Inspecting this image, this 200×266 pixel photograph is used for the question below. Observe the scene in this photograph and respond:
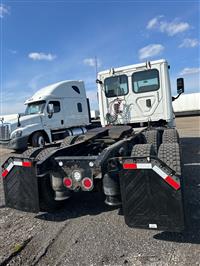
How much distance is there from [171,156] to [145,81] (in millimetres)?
4209

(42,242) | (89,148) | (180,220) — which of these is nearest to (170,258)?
(180,220)

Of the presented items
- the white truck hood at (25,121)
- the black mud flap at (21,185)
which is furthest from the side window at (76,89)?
the black mud flap at (21,185)

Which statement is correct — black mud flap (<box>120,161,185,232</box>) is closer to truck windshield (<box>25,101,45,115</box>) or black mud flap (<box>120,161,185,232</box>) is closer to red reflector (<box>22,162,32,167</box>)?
red reflector (<box>22,162,32,167</box>)

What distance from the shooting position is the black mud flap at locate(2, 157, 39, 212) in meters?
3.25

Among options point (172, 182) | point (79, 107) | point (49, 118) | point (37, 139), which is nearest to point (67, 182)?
point (172, 182)

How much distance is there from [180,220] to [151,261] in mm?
524

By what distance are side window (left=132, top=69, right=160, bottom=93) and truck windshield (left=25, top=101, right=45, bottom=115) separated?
239 inches

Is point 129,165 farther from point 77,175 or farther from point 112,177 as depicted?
point 77,175

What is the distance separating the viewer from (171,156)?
121 inches

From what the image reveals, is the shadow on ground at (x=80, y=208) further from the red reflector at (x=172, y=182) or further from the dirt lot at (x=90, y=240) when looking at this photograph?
the red reflector at (x=172, y=182)

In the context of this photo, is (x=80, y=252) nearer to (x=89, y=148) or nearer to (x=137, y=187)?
(x=137, y=187)

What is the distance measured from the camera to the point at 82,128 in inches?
545

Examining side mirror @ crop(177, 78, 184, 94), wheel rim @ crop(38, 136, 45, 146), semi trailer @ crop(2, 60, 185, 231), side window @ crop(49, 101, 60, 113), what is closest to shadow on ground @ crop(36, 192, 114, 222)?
semi trailer @ crop(2, 60, 185, 231)

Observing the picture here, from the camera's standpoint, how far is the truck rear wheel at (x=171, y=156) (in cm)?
291
